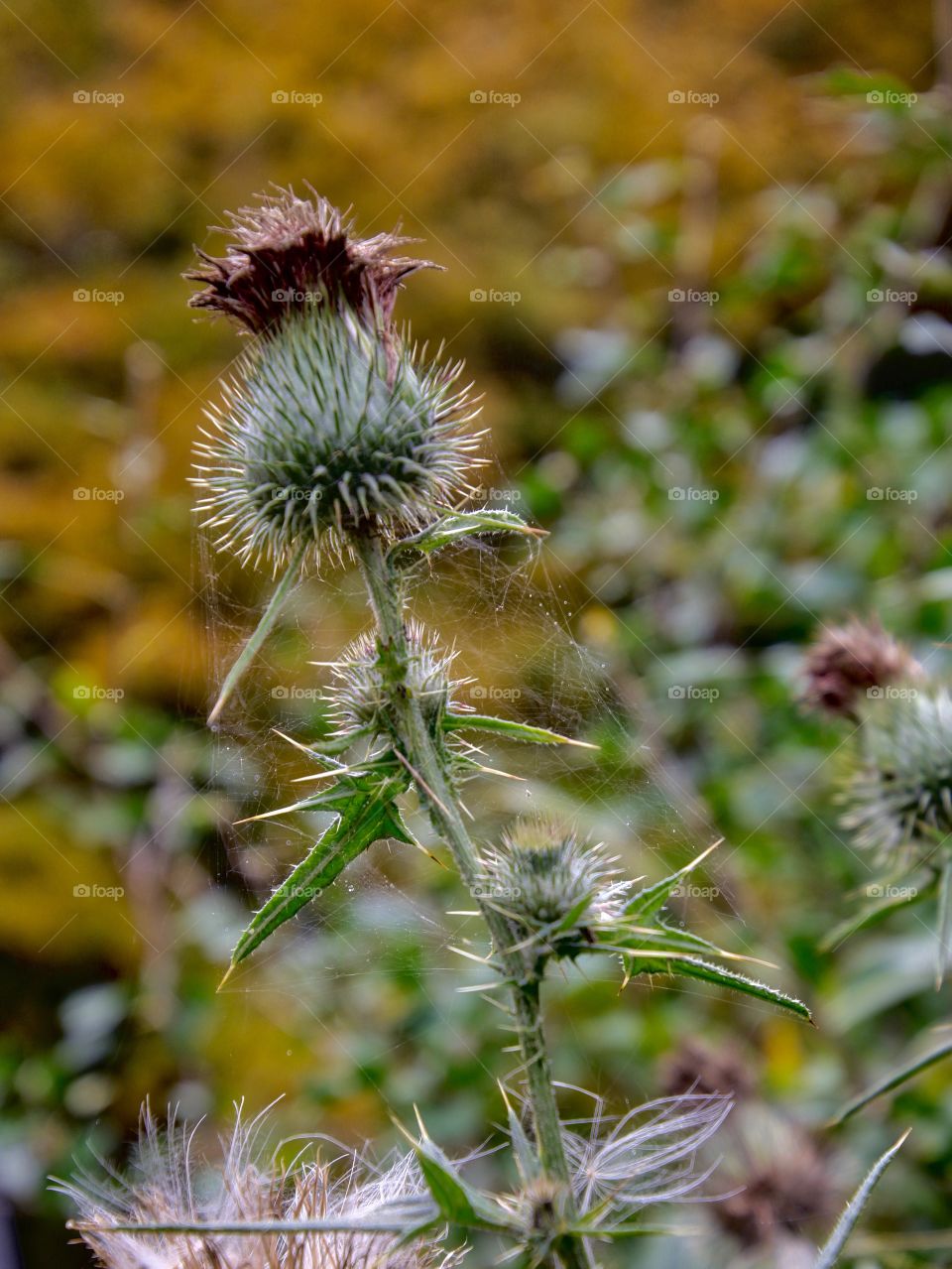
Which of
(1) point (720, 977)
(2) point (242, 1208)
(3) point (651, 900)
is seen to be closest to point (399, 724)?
(3) point (651, 900)

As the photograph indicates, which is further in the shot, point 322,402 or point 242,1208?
point 322,402

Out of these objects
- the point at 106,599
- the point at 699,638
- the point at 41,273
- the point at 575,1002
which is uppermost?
the point at 41,273

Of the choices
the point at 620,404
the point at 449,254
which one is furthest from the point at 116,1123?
the point at 449,254

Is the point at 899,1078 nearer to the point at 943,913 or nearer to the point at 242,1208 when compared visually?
the point at 943,913

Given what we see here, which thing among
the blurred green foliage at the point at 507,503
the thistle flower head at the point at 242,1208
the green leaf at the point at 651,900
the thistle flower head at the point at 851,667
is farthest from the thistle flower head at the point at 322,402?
the thistle flower head at the point at 851,667

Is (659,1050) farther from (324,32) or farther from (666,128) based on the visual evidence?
(324,32)

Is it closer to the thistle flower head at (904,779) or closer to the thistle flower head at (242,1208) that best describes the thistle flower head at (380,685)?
the thistle flower head at (242,1208)
